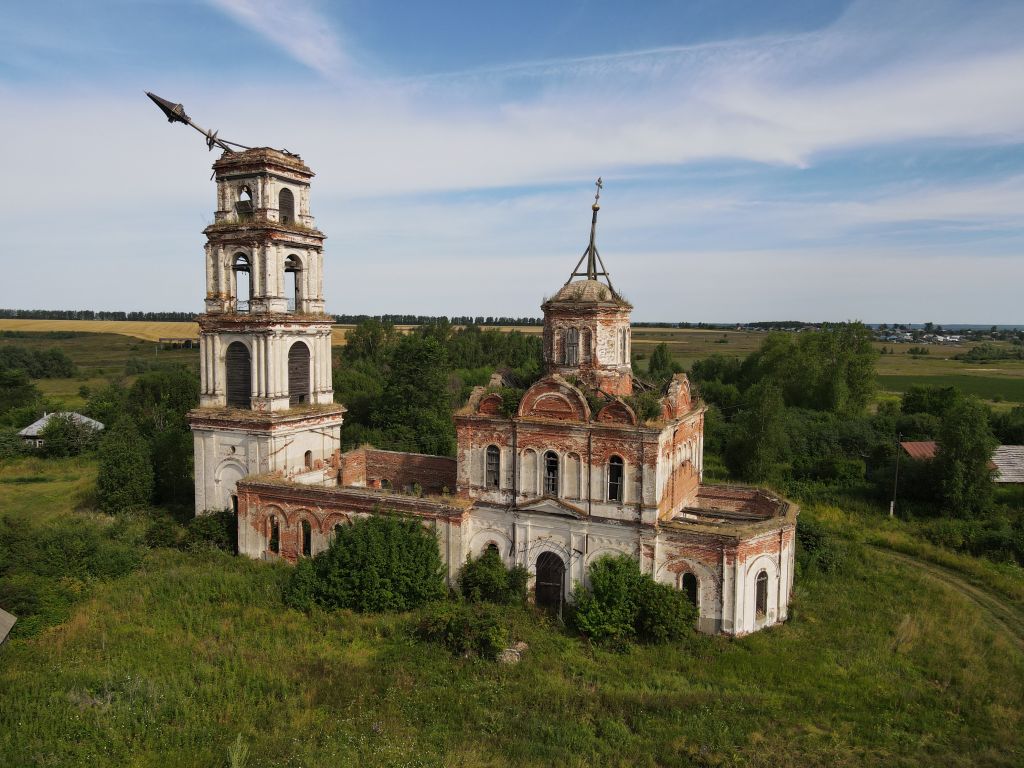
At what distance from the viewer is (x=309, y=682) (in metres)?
16.5

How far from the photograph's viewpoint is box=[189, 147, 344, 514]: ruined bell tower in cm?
2492

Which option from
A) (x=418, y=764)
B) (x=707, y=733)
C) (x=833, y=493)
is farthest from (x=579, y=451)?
(x=833, y=493)

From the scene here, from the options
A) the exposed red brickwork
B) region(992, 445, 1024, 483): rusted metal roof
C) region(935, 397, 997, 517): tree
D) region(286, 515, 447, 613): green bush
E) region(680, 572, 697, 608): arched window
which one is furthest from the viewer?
region(992, 445, 1024, 483): rusted metal roof

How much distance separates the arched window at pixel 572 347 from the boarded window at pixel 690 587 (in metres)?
7.48

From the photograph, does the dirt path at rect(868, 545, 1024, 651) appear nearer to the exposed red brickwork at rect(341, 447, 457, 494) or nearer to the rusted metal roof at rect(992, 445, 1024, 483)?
the rusted metal roof at rect(992, 445, 1024, 483)

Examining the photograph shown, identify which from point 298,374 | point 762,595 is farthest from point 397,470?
point 762,595

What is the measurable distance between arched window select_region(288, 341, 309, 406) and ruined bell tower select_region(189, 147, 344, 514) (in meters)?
0.04

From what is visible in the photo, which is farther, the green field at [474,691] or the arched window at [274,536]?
the arched window at [274,536]

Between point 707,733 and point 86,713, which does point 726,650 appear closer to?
point 707,733

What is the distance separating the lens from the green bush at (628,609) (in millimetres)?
19125

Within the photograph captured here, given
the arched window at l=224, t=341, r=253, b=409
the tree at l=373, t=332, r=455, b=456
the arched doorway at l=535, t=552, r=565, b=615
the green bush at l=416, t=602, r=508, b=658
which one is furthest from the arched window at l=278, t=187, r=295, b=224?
the tree at l=373, t=332, r=455, b=456

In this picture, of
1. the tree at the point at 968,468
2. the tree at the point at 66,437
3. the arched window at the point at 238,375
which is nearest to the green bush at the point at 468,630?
the arched window at the point at 238,375

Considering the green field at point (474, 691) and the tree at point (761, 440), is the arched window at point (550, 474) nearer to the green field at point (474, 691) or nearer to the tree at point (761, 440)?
the green field at point (474, 691)

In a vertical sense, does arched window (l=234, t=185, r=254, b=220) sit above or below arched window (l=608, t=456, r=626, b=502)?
above
